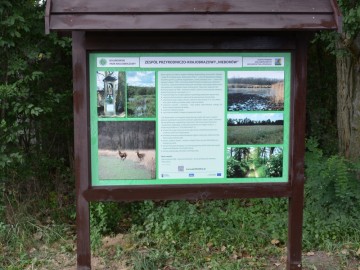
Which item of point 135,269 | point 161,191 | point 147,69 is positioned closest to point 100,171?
point 161,191

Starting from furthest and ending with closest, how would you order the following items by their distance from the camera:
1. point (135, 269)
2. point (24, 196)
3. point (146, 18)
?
point (24, 196)
point (135, 269)
point (146, 18)

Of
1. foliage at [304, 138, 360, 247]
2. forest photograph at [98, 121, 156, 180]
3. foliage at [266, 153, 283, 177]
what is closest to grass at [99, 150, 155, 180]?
forest photograph at [98, 121, 156, 180]

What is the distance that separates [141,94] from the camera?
3898mm

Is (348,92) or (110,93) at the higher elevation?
(348,92)

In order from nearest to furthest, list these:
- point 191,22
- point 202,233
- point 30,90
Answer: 1. point 191,22
2. point 202,233
3. point 30,90

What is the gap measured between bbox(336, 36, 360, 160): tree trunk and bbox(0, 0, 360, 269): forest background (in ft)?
0.04

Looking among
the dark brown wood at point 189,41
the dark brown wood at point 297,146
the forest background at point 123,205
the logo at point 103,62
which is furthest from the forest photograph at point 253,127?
the forest background at point 123,205

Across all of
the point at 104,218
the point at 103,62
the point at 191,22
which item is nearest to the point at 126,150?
the point at 103,62

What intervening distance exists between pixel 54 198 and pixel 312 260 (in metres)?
3.56

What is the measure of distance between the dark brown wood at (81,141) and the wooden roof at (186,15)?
0.89ft

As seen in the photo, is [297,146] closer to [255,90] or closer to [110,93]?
[255,90]

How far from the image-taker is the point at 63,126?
7262 mm

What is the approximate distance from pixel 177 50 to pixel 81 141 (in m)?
1.05

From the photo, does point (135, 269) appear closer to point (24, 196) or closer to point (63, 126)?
point (24, 196)
